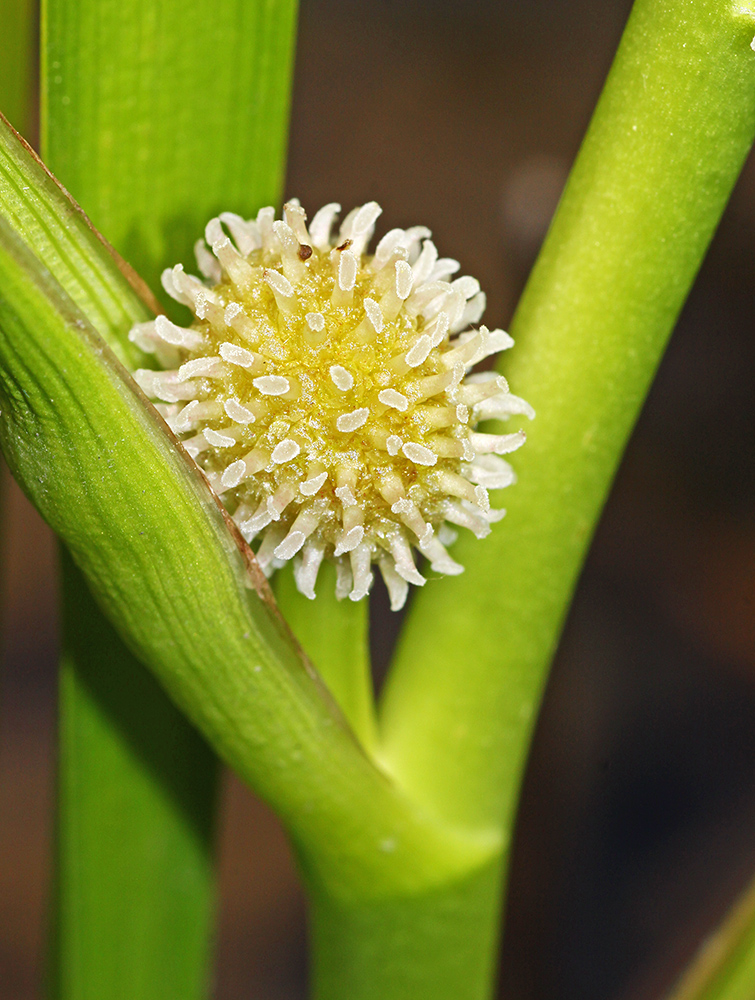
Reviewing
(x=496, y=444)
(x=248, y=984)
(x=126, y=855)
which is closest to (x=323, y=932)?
(x=126, y=855)

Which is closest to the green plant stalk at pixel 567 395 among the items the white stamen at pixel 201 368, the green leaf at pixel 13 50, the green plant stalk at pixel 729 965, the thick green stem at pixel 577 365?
the thick green stem at pixel 577 365

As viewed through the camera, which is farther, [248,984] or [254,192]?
[248,984]

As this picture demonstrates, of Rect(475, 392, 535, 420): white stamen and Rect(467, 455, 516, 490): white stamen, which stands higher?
Rect(475, 392, 535, 420): white stamen

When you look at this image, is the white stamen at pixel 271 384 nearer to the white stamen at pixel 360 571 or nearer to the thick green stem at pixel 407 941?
the white stamen at pixel 360 571

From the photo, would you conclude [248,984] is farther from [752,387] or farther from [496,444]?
[496,444]

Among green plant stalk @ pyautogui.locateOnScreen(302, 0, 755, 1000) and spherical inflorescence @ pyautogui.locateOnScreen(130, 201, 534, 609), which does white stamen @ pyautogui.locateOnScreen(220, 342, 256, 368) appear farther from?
green plant stalk @ pyautogui.locateOnScreen(302, 0, 755, 1000)

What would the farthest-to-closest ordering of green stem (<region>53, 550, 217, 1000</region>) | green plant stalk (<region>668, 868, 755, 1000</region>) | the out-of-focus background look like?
the out-of-focus background → green plant stalk (<region>668, 868, 755, 1000</region>) → green stem (<region>53, 550, 217, 1000</region>)

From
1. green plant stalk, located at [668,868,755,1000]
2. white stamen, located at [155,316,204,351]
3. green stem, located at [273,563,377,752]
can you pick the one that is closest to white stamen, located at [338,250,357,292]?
white stamen, located at [155,316,204,351]

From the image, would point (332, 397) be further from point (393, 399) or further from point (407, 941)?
point (407, 941)
